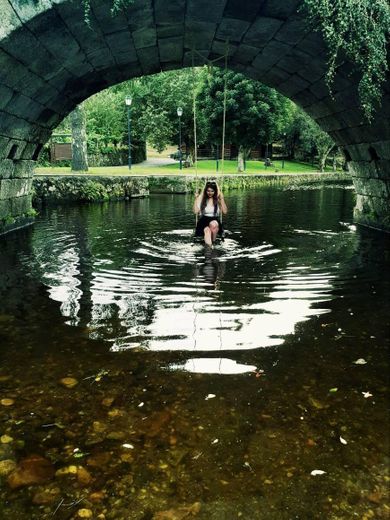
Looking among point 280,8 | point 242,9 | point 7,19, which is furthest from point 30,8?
point 280,8

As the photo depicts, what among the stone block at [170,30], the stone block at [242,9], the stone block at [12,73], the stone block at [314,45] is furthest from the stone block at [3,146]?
the stone block at [314,45]

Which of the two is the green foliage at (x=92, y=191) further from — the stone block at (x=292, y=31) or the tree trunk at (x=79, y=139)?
the stone block at (x=292, y=31)

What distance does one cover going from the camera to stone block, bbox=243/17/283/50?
22.3 ft

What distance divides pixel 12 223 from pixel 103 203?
8.25 m

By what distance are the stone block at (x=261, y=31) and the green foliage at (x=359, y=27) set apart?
0.65 m

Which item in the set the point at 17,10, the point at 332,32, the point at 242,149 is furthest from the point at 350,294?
the point at 242,149

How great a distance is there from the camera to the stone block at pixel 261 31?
6796 millimetres

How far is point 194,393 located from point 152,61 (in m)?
7.60

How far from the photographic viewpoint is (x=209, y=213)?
959cm

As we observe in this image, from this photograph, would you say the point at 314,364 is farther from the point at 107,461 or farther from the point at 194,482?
the point at 107,461

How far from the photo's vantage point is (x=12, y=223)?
37.0 ft

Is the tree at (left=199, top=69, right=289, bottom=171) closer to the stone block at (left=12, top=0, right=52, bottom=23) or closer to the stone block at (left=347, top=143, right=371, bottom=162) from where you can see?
the stone block at (left=347, top=143, right=371, bottom=162)

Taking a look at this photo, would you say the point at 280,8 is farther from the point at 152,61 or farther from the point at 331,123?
the point at 331,123

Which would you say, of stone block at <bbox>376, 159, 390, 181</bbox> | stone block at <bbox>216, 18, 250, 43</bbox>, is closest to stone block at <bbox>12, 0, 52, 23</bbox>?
stone block at <bbox>216, 18, 250, 43</bbox>
